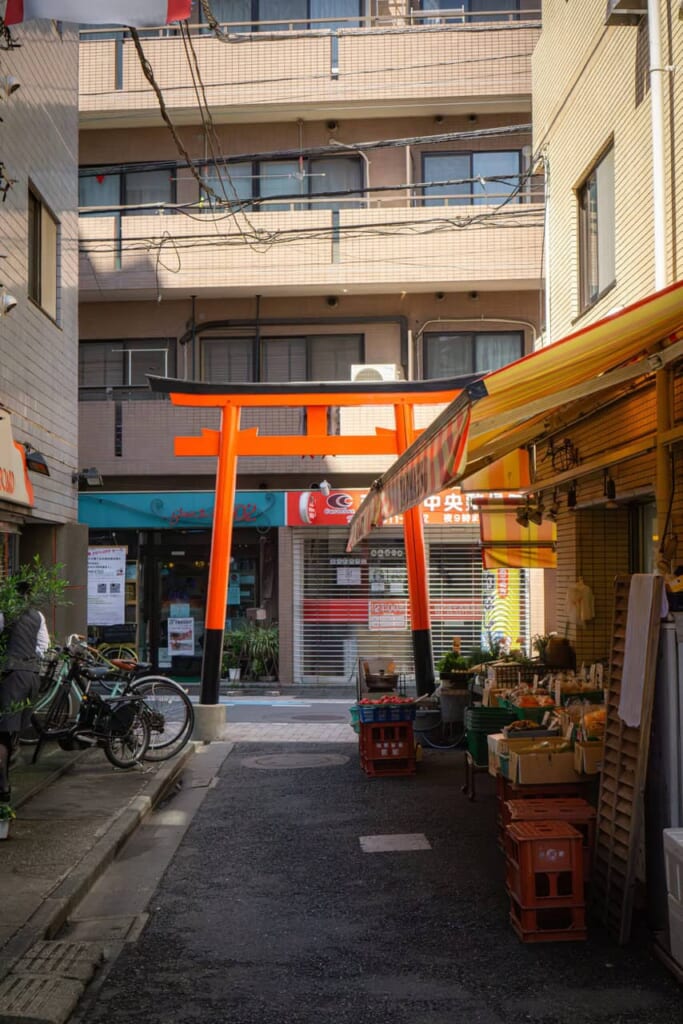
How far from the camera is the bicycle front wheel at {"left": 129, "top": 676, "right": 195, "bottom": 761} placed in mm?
12594

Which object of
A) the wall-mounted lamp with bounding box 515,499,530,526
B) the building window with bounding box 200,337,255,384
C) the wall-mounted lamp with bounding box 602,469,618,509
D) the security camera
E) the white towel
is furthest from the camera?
the building window with bounding box 200,337,255,384

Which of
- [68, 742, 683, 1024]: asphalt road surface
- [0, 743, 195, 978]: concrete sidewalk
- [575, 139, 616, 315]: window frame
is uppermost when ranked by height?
[575, 139, 616, 315]: window frame

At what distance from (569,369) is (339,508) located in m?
16.2

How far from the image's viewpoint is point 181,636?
24.5 metres

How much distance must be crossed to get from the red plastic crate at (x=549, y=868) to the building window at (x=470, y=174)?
1939 cm

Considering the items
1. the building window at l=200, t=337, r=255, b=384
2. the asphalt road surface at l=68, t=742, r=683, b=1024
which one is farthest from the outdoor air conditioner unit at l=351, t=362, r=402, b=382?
the asphalt road surface at l=68, t=742, r=683, b=1024

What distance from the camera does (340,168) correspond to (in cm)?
2505

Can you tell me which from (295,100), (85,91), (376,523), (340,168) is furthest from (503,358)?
(376,523)

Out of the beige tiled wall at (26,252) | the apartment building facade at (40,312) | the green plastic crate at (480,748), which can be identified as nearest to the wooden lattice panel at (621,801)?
the green plastic crate at (480,748)

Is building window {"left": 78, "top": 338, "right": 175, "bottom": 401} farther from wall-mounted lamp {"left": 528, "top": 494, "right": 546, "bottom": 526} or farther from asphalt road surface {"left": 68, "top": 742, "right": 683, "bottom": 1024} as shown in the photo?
asphalt road surface {"left": 68, "top": 742, "right": 683, "bottom": 1024}

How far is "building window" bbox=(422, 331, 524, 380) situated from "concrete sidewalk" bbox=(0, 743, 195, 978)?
13352mm

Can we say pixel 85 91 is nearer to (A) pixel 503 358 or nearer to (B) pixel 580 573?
(A) pixel 503 358

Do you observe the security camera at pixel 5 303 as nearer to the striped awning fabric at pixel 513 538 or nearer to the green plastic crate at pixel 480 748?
the green plastic crate at pixel 480 748

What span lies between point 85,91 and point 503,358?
11121 millimetres
